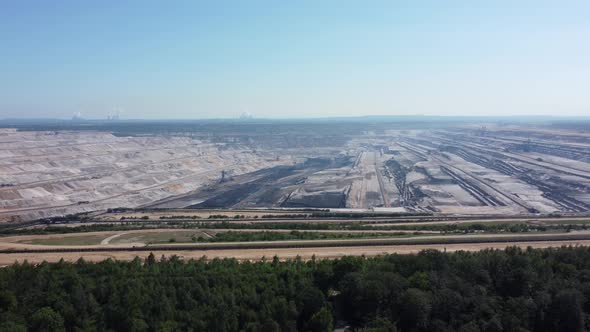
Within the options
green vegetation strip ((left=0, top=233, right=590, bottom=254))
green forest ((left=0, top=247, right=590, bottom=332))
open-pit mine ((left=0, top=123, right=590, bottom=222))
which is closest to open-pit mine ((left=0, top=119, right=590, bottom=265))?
green vegetation strip ((left=0, top=233, right=590, bottom=254))

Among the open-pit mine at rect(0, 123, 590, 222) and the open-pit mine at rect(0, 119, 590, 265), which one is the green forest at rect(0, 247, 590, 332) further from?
the open-pit mine at rect(0, 123, 590, 222)

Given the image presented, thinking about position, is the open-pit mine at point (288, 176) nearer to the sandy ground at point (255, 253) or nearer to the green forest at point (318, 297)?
the sandy ground at point (255, 253)

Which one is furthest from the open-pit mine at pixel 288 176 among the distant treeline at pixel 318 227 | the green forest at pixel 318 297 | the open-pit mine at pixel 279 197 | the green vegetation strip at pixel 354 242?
the green forest at pixel 318 297

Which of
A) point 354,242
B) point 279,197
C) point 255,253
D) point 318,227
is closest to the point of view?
point 255,253

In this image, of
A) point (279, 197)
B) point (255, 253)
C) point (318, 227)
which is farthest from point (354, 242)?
point (279, 197)

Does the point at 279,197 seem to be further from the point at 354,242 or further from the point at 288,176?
the point at 354,242

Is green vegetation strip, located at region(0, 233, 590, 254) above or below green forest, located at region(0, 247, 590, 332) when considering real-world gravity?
below

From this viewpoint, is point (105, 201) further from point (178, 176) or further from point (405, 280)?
point (405, 280)

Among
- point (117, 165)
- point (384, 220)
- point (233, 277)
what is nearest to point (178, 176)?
point (117, 165)
